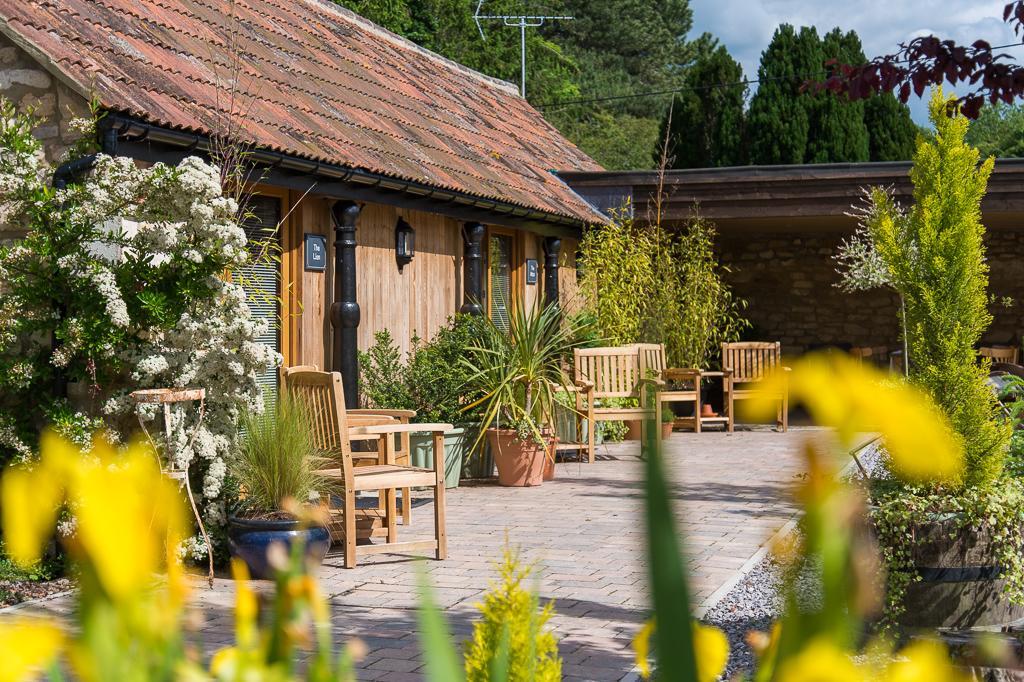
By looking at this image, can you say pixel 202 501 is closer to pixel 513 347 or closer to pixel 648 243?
pixel 513 347

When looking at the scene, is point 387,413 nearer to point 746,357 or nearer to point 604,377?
A: point 604,377

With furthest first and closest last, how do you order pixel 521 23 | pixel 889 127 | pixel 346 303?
pixel 521 23 → pixel 889 127 → pixel 346 303

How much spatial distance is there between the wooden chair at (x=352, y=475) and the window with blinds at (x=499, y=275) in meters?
5.67

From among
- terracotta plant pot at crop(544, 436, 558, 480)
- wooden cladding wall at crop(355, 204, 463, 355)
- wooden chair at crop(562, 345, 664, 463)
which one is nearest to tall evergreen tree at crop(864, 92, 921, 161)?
wooden chair at crop(562, 345, 664, 463)

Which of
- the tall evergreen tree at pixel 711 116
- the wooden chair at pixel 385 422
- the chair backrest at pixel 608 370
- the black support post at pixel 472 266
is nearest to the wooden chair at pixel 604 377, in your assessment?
the chair backrest at pixel 608 370

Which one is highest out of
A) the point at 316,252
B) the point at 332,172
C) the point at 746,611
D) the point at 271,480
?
the point at 332,172

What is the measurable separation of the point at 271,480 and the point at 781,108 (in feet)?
67.8

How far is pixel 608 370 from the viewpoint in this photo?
12.0 metres

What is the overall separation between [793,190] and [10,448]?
397 inches

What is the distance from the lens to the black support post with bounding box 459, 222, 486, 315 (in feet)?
39.0

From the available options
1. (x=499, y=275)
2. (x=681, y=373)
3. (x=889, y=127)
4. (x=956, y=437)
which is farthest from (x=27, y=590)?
(x=889, y=127)

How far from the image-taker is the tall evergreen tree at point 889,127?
80.2 feet

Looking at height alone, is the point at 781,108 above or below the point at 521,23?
below

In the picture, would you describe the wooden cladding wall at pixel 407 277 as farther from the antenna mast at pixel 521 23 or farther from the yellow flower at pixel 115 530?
the yellow flower at pixel 115 530
